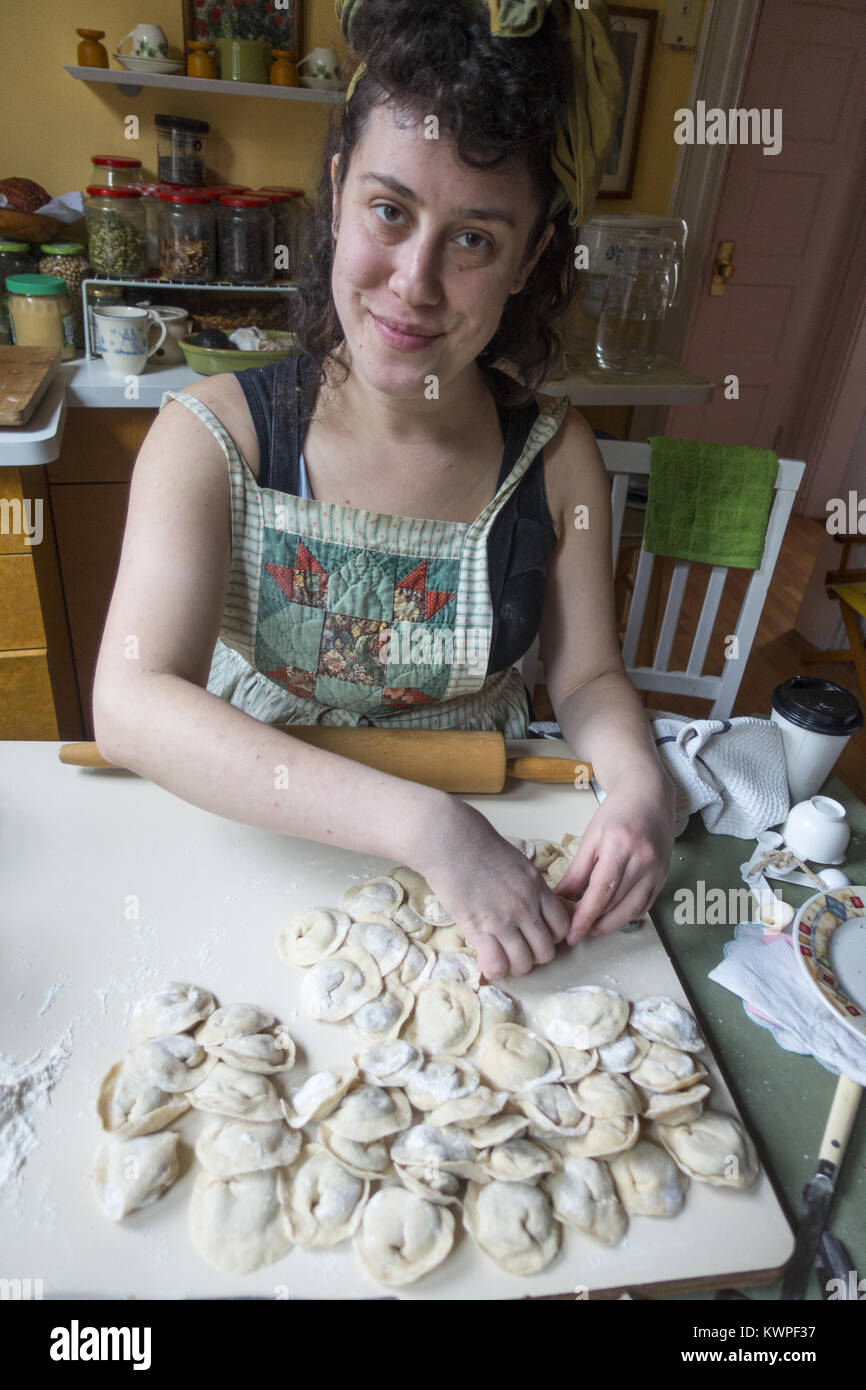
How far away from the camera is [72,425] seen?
2102 millimetres

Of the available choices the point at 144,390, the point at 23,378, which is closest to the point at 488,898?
the point at 23,378

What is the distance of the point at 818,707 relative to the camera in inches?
39.3

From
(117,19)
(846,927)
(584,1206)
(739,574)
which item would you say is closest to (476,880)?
(584,1206)

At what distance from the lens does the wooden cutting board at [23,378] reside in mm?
1706

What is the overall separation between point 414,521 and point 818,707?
0.51 m

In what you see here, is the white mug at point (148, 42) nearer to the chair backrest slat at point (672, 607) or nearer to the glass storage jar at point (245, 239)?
the glass storage jar at point (245, 239)

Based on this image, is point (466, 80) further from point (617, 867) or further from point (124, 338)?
point (124, 338)

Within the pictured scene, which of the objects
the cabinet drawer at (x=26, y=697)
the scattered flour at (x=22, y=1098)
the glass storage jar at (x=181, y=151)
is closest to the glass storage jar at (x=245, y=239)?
the glass storage jar at (x=181, y=151)

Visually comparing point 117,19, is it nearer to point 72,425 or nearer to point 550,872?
point 72,425

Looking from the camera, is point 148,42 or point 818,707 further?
point 148,42

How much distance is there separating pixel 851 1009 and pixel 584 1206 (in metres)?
0.32

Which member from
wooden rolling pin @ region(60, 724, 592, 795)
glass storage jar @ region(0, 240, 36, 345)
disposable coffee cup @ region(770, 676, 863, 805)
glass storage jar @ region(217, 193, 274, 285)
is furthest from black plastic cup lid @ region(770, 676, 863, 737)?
glass storage jar @ region(0, 240, 36, 345)

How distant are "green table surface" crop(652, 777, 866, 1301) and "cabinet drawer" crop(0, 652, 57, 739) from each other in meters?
1.49

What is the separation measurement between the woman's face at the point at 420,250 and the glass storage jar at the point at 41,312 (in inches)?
58.9
